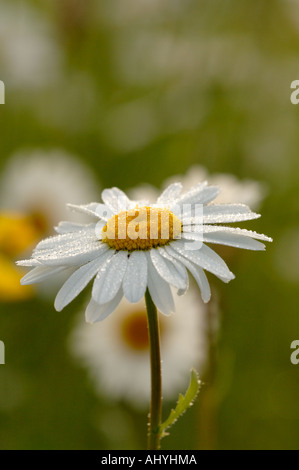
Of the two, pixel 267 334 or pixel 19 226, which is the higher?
pixel 19 226

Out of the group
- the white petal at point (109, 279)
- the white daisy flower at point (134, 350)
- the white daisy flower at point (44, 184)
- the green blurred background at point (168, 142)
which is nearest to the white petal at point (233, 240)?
the white petal at point (109, 279)

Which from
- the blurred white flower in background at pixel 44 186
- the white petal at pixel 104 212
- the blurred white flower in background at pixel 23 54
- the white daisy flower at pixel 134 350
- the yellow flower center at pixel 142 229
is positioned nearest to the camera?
the yellow flower center at pixel 142 229

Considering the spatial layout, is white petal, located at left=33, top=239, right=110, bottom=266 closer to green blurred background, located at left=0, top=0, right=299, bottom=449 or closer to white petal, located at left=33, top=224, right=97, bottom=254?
white petal, located at left=33, top=224, right=97, bottom=254

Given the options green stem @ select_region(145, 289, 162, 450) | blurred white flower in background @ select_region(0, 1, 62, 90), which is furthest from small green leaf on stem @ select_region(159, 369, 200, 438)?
blurred white flower in background @ select_region(0, 1, 62, 90)

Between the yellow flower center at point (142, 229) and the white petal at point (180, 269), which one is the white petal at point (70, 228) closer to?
the yellow flower center at point (142, 229)

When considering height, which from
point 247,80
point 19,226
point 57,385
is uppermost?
point 247,80

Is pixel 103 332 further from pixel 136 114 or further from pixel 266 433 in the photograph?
pixel 136 114
